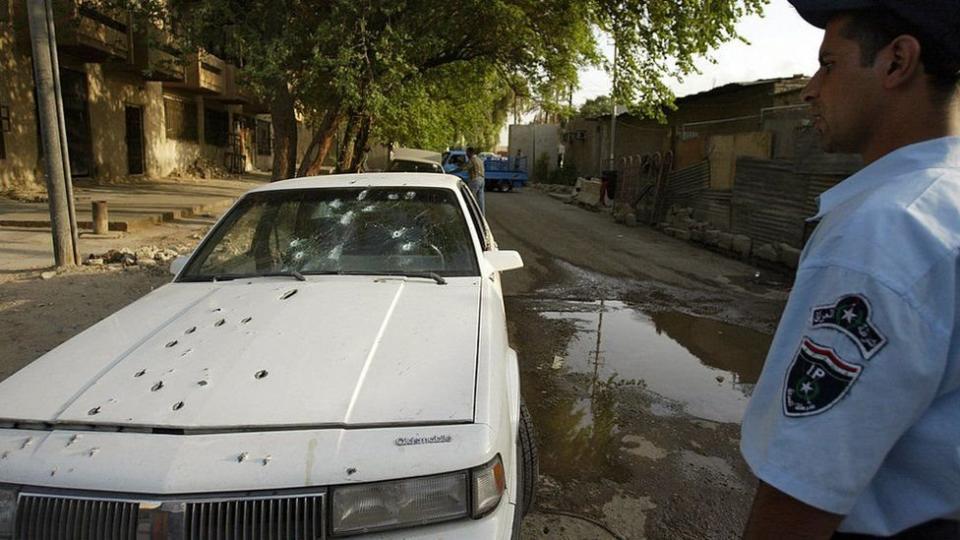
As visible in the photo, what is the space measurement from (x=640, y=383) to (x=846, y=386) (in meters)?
4.03

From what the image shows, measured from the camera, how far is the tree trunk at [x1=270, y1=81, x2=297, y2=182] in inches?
453

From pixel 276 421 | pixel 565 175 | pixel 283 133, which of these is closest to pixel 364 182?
pixel 276 421

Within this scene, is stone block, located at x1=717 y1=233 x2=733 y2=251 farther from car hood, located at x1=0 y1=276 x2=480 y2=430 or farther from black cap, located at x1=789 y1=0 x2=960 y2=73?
black cap, located at x1=789 y1=0 x2=960 y2=73

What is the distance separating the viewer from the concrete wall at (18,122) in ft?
45.3

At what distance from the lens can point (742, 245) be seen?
34.6ft

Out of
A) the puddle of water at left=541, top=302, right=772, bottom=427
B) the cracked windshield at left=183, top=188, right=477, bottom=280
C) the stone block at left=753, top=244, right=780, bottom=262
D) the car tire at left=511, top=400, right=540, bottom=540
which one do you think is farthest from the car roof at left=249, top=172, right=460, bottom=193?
the stone block at left=753, top=244, right=780, bottom=262

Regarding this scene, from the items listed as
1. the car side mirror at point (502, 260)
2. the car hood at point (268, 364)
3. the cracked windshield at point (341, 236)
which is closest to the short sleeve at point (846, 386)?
the car hood at point (268, 364)

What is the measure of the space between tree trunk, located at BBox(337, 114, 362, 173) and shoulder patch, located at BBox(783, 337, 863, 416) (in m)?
13.0

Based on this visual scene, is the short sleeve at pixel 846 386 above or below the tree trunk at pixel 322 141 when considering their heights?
below

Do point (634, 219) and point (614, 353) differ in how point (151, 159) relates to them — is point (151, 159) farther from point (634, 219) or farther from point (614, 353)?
point (614, 353)

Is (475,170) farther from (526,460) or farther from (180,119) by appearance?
(180,119)

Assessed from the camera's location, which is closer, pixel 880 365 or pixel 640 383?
pixel 880 365

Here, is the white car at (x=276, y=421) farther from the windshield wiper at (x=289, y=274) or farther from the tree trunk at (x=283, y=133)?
the tree trunk at (x=283, y=133)

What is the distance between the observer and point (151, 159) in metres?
20.8
